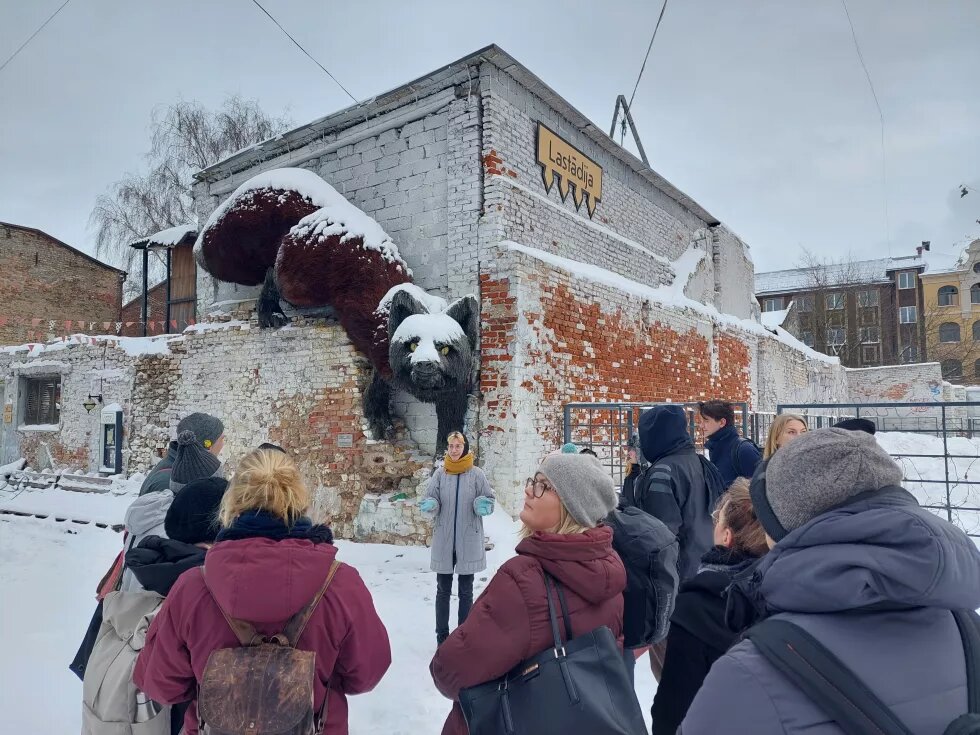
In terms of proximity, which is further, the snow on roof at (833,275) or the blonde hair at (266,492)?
the snow on roof at (833,275)

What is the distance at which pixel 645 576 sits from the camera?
2.25 meters

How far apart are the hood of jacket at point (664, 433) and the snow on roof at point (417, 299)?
13.9 ft

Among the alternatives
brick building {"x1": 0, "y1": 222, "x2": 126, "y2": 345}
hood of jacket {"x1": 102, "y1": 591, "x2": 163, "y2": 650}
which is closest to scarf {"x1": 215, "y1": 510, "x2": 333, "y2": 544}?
hood of jacket {"x1": 102, "y1": 591, "x2": 163, "y2": 650}

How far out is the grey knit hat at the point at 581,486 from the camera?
202 cm

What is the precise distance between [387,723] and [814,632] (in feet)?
9.93

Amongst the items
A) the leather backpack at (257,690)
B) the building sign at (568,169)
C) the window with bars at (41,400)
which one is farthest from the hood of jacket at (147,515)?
the window with bars at (41,400)

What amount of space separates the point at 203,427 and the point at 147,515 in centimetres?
112

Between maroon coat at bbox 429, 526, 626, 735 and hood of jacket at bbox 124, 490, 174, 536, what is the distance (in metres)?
1.44

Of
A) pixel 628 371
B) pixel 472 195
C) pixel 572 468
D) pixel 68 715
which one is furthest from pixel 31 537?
pixel 572 468

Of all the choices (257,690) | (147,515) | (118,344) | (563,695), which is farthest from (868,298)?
(257,690)

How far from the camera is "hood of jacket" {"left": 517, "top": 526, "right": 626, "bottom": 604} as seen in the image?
1818mm

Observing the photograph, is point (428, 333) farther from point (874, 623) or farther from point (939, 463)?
point (939, 463)

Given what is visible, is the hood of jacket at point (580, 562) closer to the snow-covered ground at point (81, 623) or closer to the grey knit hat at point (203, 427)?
the snow-covered ground at point (81, 623)

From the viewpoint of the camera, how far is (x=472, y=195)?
25.7ft
